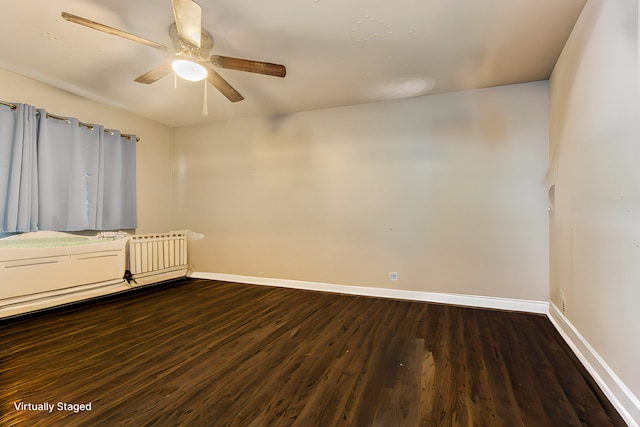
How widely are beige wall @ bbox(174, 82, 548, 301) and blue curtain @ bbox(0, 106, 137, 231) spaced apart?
95 centimetres

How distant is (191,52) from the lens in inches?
81.5

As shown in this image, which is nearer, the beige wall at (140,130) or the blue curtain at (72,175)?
the blue curtain at (72,175)

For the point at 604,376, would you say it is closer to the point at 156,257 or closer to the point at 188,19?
the point at 188,19

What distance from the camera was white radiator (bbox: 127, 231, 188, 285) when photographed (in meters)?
3.71

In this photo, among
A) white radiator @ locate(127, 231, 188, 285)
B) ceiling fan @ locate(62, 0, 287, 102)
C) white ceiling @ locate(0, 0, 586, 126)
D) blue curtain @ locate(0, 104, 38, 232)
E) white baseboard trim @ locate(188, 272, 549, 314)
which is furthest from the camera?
white radiator @ locate(127, 231, 188, 285)

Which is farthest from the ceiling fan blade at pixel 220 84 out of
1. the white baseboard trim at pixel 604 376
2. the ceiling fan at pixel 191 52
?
the white baseboard trim at pixel 604 376

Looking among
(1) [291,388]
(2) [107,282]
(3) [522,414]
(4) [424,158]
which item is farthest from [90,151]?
(3) [522,414]

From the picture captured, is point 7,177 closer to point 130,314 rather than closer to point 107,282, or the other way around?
point 107,282

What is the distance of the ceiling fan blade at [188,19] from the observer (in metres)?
1.63

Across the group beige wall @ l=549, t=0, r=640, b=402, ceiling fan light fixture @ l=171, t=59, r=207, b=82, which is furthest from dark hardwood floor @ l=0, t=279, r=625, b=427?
ceiling fan light fixture @ l=171, t=59, r=207, b=82

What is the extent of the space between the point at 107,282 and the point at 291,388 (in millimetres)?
3024

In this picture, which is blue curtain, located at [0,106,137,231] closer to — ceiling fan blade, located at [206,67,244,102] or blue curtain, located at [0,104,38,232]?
blue curtain, located at [0,104,38,232]

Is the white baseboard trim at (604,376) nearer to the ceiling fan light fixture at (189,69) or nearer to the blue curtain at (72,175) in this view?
the ceiling fan light fixture at (189,69)

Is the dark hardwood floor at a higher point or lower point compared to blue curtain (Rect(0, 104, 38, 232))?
lower
